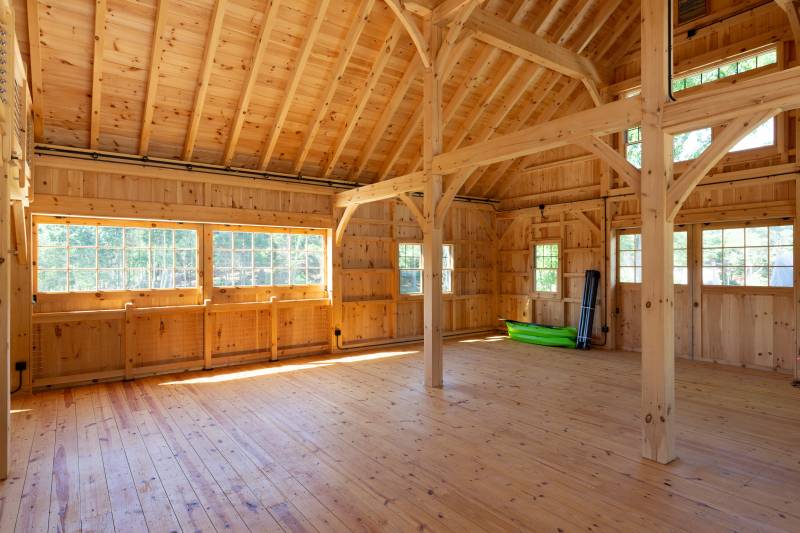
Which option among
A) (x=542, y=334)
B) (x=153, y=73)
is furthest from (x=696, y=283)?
(x=153, y=73)

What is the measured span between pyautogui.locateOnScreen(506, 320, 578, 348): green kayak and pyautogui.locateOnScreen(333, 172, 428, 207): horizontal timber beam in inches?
157

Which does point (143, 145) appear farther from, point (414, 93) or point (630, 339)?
point (630, 339)

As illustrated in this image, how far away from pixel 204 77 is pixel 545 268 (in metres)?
6.86

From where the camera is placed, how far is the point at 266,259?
7.21 m

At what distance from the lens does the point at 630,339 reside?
7.80m

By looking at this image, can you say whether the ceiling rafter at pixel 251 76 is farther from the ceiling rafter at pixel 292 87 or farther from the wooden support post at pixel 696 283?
the wooden support post at pixel 696 283

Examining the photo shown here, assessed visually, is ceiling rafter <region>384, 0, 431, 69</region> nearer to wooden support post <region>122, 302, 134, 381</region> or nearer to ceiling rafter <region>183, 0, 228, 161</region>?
ceiling rafter <region>183, 0, 228, 161</region>

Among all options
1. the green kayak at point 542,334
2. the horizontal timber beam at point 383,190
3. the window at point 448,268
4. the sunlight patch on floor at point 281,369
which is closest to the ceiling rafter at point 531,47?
the horizontal timber beam at point 383,190

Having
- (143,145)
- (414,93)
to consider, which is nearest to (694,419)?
(414,93)

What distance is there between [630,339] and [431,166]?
493cm

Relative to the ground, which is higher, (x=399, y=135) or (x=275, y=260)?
(x=399, y=135)

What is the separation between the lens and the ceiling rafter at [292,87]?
518 centimetres

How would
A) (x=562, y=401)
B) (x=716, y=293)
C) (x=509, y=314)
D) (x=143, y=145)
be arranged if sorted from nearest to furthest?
(x=562, y=401)
(x=143, y=145)
(x=716, y=293)
(x=509, y=314)

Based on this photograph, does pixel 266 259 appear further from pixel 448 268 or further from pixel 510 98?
pixel 510 98
